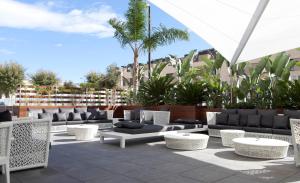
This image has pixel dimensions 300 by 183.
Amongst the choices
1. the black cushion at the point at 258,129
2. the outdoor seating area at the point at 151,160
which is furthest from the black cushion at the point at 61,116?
the black cushion at the point at 258,129

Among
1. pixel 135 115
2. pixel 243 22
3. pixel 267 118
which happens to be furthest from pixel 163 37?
pixel 243 22

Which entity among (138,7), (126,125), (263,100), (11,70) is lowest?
(126,125)

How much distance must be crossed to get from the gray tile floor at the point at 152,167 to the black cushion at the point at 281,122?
138 cm

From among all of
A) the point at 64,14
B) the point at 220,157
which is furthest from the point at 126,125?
the point at 64,14

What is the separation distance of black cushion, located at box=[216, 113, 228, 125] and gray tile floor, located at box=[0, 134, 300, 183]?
2286 millimetres

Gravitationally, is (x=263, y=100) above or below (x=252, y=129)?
above

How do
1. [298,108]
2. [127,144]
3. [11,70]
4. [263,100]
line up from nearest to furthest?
[127,144], [298,108], [263,100], [11,70]

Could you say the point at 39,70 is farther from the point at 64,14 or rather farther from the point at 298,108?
the point at 298,108

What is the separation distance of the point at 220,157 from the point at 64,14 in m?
15.0

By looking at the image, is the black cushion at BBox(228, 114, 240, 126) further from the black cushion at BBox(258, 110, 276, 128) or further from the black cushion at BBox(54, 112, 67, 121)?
the black cushion at BBox(54, 112, 67, 121)

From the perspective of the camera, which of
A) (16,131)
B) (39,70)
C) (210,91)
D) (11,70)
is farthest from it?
(39,70)

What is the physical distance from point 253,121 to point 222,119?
3.72 ft

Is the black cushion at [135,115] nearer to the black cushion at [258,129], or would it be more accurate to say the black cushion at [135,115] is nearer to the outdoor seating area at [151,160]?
the outdoor seating area at [151,160]

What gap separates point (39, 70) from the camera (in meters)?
26.7
